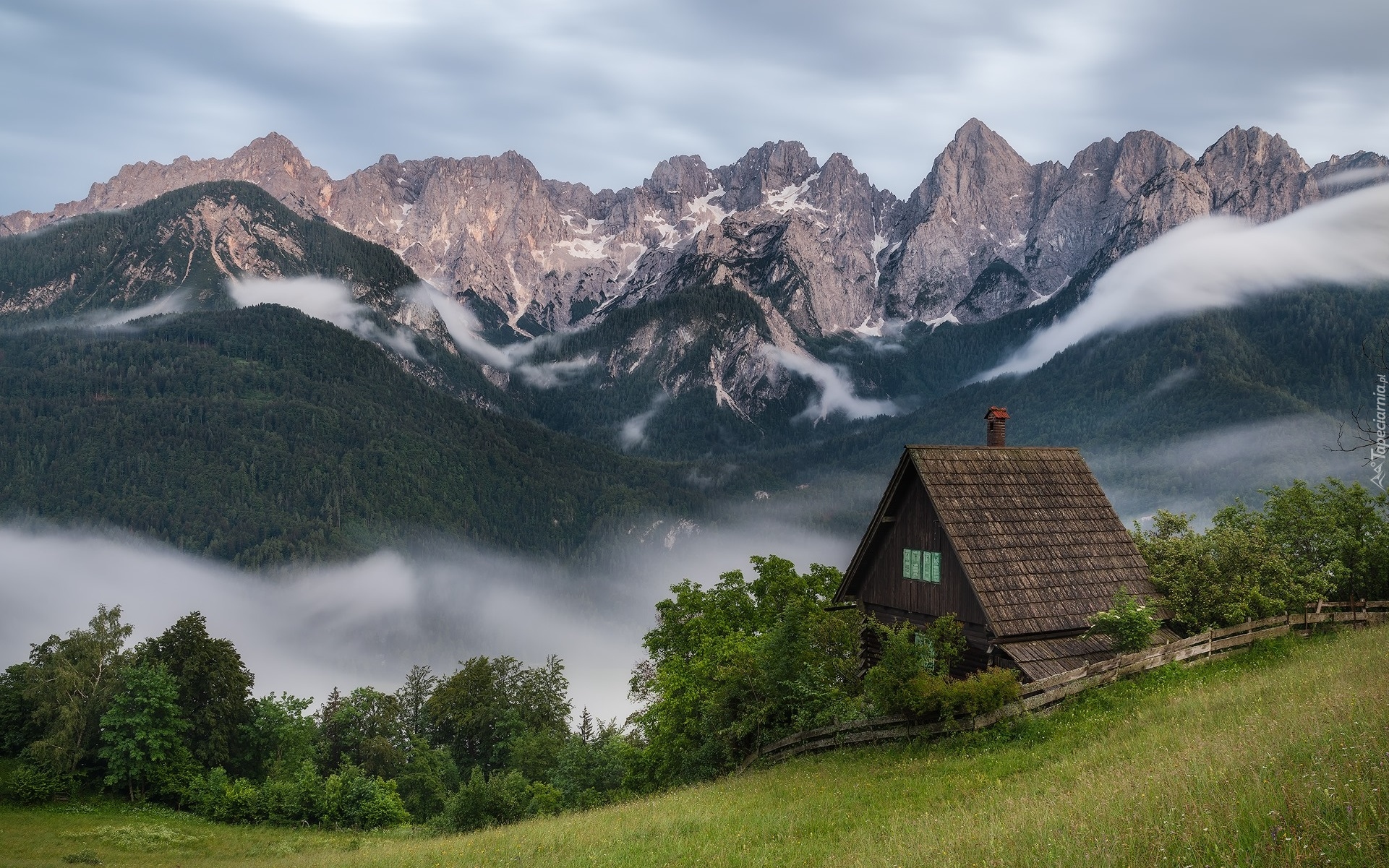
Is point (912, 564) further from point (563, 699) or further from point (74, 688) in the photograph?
point (563, 699)

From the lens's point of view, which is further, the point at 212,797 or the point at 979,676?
the point at 212,797

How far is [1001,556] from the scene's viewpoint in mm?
28016

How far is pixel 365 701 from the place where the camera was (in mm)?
86500

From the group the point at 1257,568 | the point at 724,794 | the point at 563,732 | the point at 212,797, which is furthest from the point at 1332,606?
the point at 563,732

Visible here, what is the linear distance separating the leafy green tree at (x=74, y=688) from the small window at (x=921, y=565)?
175 ft

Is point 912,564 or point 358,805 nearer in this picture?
point 912,564

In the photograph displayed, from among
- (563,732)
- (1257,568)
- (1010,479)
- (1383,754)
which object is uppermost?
(1010,479)

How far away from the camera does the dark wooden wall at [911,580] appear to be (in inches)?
1108

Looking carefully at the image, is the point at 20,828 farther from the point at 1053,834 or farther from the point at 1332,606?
the point at 1332,606

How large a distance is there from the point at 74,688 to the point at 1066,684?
64.5 metres

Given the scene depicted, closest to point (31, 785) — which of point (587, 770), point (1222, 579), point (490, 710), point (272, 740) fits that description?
point (272, 740)

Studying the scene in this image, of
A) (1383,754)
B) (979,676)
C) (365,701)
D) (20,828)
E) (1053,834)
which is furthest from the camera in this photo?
(365,701)

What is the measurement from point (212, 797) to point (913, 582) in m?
47.0

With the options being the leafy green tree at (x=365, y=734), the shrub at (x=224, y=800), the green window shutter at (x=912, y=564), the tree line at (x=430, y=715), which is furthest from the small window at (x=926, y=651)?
the leafy green tree at (x=365, y=734)
